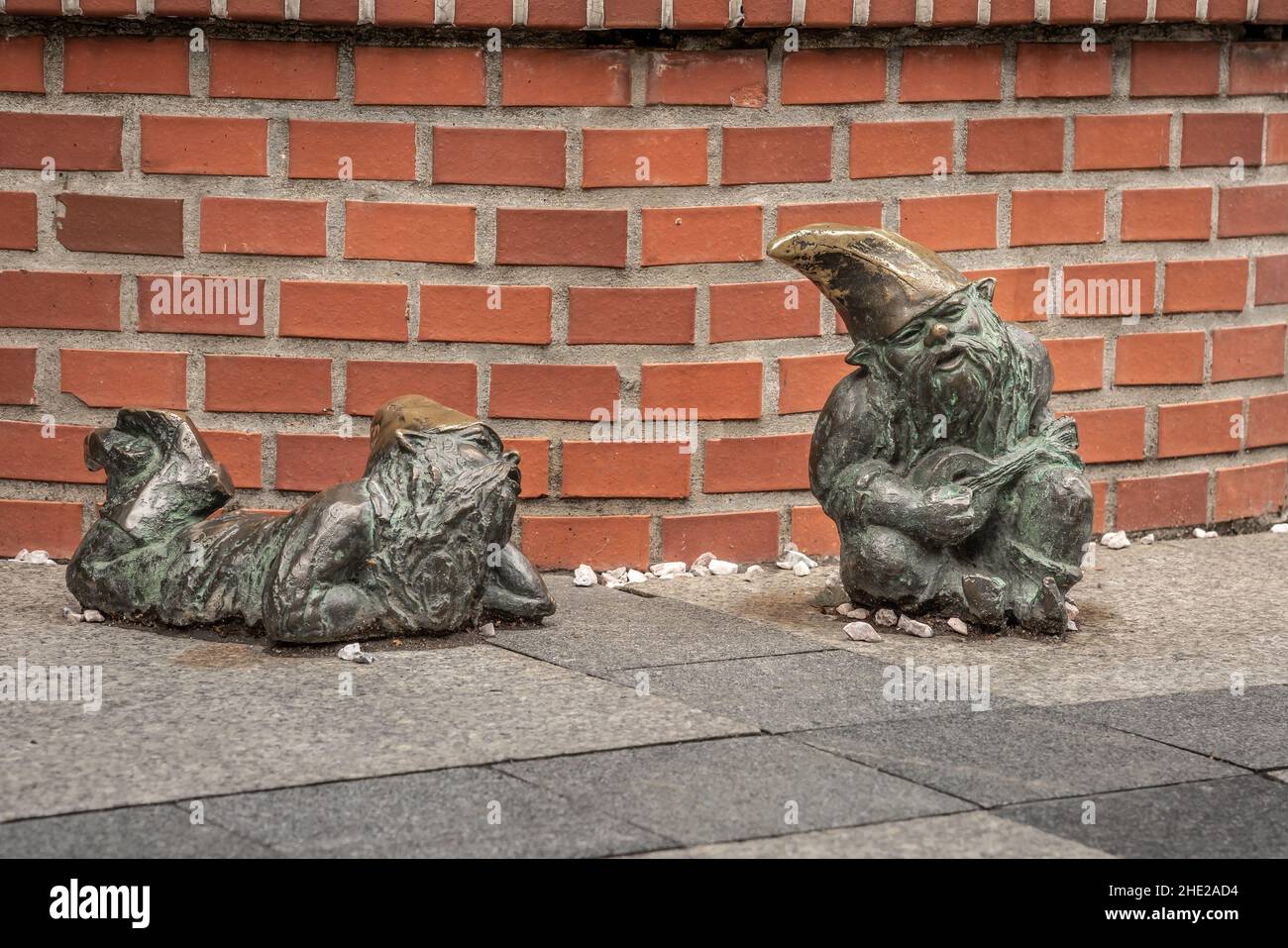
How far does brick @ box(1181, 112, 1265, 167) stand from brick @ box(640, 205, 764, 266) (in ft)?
4.45

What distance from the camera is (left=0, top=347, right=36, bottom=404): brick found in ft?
16.0

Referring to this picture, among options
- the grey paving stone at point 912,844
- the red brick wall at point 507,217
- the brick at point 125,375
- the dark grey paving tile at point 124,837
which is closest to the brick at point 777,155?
the red brick wall at point 507,217

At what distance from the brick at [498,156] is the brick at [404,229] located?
0.09 m

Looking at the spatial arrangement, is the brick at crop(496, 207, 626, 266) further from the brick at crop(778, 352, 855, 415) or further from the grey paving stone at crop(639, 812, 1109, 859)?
the grey paving stone at crop(639, 812, 1109, 859)

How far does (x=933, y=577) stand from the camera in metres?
4.41

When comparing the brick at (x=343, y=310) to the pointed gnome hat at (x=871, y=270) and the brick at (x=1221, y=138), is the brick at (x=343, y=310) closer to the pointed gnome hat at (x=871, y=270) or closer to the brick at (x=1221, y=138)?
the pointed gnome hat at (x=871, y=270)

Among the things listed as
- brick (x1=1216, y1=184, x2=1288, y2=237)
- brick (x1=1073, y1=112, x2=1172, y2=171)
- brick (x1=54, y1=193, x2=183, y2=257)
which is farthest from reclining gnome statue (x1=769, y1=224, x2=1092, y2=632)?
brick (x1=54, y1=193, x2=183, y2=257)

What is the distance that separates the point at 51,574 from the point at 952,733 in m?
2.51

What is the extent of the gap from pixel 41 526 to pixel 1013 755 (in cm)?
280

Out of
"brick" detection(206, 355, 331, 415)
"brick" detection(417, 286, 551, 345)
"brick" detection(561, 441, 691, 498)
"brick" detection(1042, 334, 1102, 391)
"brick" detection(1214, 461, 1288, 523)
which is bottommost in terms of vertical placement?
"brick" detection(1214, 461, 1288, 523)

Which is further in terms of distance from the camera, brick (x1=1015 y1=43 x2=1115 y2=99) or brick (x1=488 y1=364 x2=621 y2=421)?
brick (x1=1015 y1=43 x2=1115 y2=99)

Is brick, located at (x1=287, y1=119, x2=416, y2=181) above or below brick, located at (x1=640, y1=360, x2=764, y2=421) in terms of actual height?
above

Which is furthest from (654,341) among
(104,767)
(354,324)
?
(104,767)

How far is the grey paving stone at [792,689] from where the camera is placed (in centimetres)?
372
